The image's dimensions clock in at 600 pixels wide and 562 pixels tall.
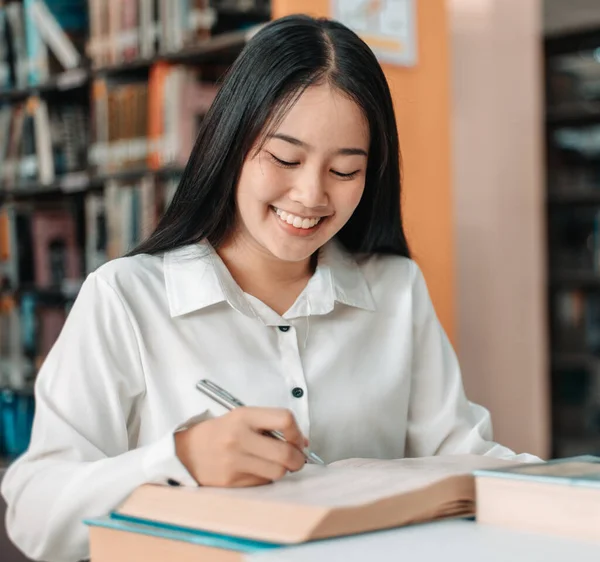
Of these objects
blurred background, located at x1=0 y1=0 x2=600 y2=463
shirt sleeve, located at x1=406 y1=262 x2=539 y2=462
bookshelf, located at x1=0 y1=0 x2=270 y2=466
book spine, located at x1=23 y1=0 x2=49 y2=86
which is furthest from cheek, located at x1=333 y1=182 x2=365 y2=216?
book spine, located at x1=23 y1=0 x2=49 y2=86

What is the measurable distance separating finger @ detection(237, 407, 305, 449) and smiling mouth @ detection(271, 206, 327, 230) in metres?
0.36

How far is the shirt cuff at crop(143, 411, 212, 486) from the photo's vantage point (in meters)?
0.88

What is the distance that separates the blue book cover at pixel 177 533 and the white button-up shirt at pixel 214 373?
0.12 meters

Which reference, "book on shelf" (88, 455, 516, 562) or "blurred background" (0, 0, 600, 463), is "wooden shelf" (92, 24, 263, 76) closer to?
"blurred background" (0, 0, 600, 463)

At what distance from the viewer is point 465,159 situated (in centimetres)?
310

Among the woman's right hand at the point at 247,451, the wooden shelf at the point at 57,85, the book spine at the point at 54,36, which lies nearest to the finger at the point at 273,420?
the woman's right hand at the point at 247,451

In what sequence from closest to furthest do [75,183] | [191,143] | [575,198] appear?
1. [191,143]
2. [75,183]
3. [575,198]

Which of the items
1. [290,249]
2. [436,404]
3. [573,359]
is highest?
[290,249]

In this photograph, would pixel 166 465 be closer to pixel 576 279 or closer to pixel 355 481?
→ pixel 355 481

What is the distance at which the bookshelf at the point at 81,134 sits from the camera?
2.96m

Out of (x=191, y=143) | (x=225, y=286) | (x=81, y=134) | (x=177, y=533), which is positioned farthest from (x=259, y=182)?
(x=81, y=134)

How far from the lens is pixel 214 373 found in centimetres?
124

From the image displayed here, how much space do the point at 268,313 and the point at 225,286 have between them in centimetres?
7

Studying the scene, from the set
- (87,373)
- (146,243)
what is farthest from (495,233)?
Result: (87,373)
